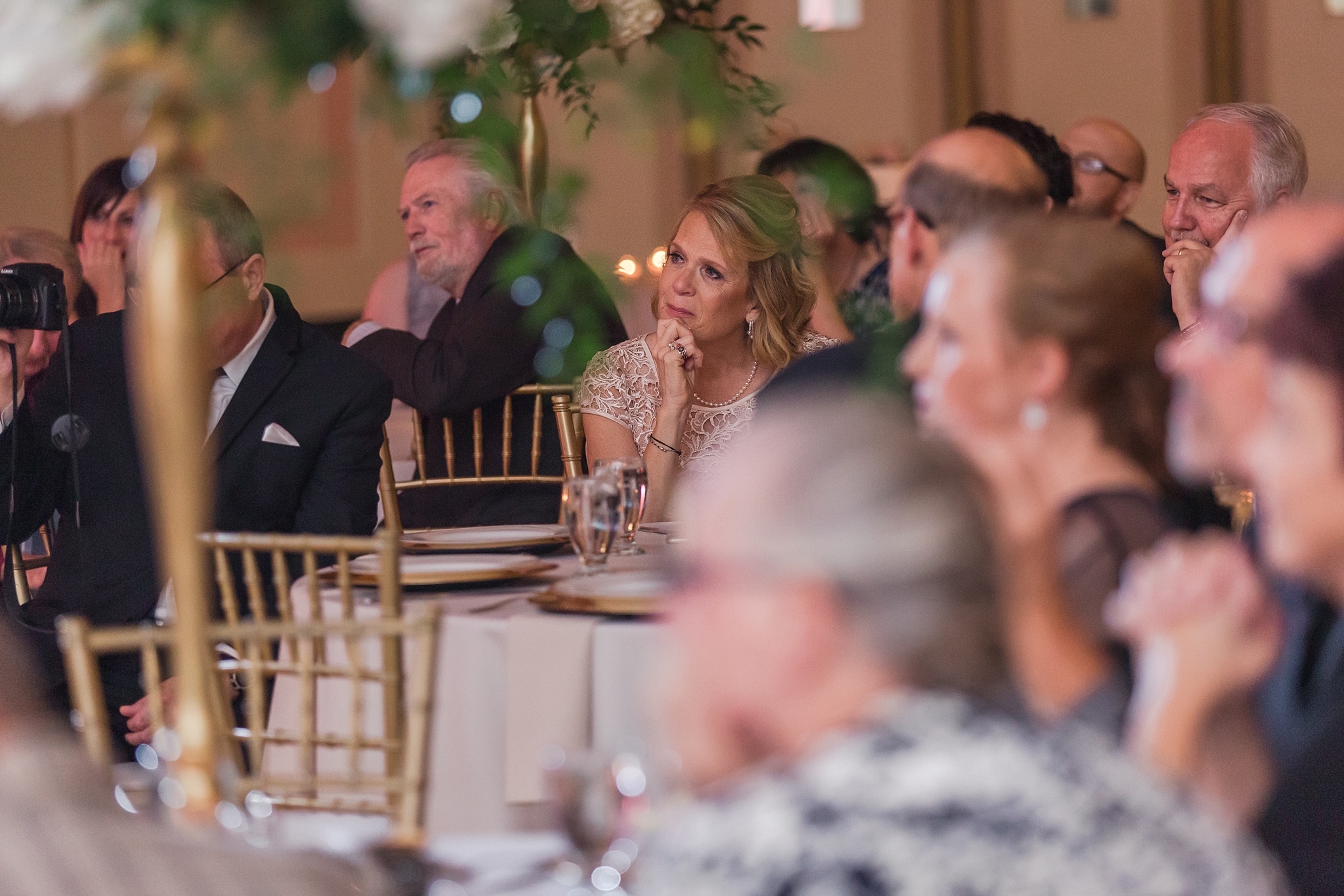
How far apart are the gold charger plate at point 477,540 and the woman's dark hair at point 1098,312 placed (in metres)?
1.21

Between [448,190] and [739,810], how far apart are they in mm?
3215

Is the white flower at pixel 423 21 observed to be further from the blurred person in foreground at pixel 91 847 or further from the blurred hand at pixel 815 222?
the blurred hand at pixel 815 222

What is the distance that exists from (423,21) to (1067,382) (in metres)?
0.84

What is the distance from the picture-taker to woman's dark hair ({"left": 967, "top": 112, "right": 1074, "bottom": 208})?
3.06 metres

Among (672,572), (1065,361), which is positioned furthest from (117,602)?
(672,572)

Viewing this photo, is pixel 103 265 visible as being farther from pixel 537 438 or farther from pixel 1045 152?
pixel 1045 152

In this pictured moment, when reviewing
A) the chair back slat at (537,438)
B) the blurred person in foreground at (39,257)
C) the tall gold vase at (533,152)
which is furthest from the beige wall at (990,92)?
the chair back slat at (537,438)

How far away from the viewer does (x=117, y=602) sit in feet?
10.4

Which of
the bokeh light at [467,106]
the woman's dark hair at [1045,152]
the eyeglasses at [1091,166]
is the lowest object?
the eyeglasses at [1091,166]

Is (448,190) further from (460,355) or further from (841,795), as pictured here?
(841,795)

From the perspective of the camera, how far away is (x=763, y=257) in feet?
11.5

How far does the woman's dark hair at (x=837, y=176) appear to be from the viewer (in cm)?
112

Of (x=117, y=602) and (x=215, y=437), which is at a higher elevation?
(x=215, y=437)

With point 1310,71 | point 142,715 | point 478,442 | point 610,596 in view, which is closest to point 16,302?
point 142,715
